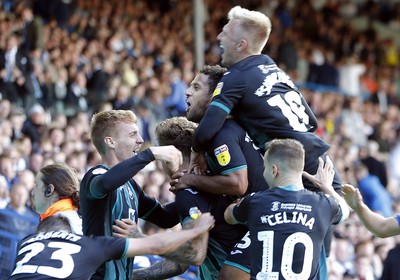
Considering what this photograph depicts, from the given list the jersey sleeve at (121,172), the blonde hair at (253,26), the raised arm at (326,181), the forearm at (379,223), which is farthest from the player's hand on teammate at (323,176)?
the jersey sleeve at (121,172)

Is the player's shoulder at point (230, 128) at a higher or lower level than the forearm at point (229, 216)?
higher

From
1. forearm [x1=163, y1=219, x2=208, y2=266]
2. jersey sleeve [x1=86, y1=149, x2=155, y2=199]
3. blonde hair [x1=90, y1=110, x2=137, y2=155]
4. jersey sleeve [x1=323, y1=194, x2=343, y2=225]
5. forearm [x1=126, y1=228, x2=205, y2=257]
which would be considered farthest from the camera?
blonde hair [x1=90, y1=110, x2=137, y2=155]

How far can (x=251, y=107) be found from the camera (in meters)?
6.28

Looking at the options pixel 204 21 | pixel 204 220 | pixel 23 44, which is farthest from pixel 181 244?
pixel 204 21

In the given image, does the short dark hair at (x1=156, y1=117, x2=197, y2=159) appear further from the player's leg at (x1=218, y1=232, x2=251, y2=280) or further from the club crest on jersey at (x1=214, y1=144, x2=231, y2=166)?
the player's leg at (x1=218, y1=232, x2=251, y2=280)

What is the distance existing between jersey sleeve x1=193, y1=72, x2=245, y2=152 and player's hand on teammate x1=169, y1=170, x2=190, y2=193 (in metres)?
0.31

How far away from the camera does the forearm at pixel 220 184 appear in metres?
6.20

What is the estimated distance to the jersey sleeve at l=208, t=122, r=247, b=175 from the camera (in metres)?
6.21

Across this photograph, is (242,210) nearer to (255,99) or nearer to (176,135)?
(255,99)

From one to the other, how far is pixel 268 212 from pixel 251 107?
0.76 metres

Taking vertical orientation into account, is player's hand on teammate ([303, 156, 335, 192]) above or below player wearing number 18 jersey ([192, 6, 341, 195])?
below

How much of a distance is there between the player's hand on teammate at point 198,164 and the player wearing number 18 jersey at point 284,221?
555 millimetres

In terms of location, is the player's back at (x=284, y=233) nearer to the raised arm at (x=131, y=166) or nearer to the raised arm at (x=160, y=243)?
the raised arm at (x=160, y=243)

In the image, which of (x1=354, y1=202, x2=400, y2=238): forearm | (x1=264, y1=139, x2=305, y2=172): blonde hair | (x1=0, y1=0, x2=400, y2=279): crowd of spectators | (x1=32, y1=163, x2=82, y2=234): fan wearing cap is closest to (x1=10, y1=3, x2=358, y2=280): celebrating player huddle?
(x1=264, y1=139, x2=305, y2=172): blonde hair
